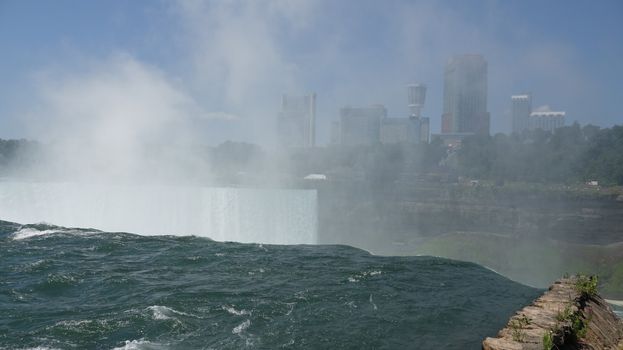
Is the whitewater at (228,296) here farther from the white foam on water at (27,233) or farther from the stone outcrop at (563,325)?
the stone outcrop at (563,325)

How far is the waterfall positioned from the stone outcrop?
1855 cm

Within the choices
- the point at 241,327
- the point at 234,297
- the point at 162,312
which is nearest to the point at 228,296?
the point at 234,297

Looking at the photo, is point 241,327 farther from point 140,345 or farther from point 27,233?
point 27,233

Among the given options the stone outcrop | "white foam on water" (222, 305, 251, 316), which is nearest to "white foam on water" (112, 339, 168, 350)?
"white foam on water" (222, 305, 251, 316)

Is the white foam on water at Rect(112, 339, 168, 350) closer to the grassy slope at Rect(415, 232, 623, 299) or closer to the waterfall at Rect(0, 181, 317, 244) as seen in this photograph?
the waterfall at Rect(0, 181, 317, 244)

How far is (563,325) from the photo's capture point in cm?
632

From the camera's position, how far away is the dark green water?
22.1ft

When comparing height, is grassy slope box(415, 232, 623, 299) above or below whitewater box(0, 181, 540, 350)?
below

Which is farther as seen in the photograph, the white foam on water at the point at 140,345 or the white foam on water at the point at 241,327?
the white foam on water at the point at 241,327

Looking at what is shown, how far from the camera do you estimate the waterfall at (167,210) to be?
26000mm

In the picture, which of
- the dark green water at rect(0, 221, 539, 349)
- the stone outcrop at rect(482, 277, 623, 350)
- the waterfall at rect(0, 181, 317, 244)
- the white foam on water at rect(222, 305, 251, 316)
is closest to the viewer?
the stone outcrop at rect(482, 277, 623, 350)

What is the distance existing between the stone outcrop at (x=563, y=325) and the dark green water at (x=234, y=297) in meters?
0.86

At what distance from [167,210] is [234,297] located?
19.4m

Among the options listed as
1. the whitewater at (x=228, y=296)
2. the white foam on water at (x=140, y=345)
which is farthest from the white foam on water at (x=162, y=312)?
the white foam on water at (x=140, y=345)
